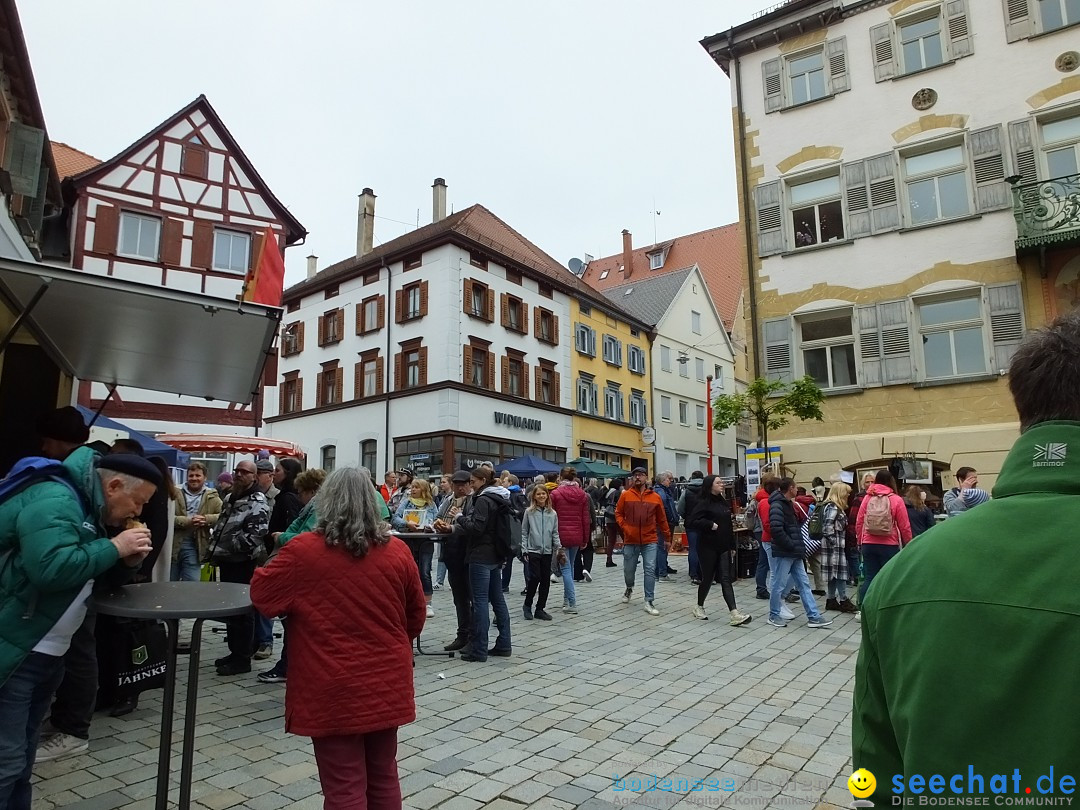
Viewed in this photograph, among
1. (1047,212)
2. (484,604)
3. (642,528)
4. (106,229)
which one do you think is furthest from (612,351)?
(484,604)

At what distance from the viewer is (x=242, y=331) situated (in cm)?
591

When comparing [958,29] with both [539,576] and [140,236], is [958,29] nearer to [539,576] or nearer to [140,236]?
[539,576]

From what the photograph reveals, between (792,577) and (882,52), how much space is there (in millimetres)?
13947

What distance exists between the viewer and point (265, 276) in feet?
20.3

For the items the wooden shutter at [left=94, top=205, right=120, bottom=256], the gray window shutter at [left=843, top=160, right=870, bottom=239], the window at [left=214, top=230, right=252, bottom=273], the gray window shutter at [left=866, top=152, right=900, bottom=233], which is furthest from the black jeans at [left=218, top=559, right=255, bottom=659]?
the wooden shutter at [left=94, top=205, right=120, bottom=256]

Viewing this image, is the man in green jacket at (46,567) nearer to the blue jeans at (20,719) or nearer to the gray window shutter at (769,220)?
the blue jeans at (20,719)

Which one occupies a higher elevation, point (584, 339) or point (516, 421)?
point (584, 339)

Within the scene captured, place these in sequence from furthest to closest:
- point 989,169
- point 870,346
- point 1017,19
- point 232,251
→ point 232,251 → point 870,346 → point 1017,19 → point 989,169

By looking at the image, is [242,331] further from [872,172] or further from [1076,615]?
[872,172]

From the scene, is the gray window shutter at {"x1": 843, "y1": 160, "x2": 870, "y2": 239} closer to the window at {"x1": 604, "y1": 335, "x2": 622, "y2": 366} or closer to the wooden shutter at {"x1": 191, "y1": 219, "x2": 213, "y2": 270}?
the wooden shutter at {"x1": 191, "y1": 219, "x2": 213, "y2": 270}

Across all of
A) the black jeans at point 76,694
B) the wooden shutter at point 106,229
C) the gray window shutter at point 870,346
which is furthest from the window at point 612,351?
the black jeans at point 76,694

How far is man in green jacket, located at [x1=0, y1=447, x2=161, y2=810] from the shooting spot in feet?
8.75

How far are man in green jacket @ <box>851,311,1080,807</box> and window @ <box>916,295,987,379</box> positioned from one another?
1578 centimetres

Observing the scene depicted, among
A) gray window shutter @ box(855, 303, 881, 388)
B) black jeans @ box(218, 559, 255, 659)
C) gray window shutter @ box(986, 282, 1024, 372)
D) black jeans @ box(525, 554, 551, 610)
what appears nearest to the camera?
black jeans @ box(218, 559, 255, 659)
